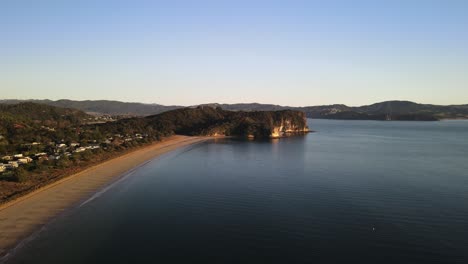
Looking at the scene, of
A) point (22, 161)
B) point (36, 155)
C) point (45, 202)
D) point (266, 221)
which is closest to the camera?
point (266, 221)

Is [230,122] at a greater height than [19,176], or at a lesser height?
greater

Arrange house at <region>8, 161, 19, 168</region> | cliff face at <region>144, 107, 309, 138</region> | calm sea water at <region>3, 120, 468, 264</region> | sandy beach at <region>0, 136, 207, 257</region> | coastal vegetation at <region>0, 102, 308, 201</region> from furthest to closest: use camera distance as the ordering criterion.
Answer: cliff face at <region>144, 107, 309, 138</region>
coastal vegetation at <region>0, 102, 308, 201</region>
house at <region>8, 161, 19, 168</region>
sandy beach at <region>0, 136, 207, 257</region>
calm sea water at <region>3, 120, 468, 264</region>

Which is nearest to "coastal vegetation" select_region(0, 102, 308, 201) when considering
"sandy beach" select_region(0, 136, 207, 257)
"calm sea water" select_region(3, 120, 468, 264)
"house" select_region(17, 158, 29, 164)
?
"house" select_region(17, 158, 29, 164)

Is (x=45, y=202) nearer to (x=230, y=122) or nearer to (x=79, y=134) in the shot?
(x=79, y=134)

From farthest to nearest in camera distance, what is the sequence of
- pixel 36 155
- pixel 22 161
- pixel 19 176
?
pixel 36 155 → pixel 22 161 → pixel 19 176

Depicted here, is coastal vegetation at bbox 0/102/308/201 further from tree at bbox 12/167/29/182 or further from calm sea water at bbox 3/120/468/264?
calm sea water at bbox 3/120/468/264

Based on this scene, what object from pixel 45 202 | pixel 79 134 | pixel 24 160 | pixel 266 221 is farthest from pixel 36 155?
pixel 266 221

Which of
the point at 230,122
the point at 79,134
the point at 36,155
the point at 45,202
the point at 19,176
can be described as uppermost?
the point at 230,122

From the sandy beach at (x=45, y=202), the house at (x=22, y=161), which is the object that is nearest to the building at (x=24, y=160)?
the house at (x=22, y=161)
